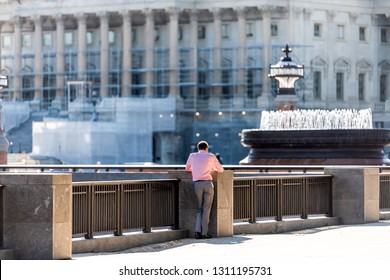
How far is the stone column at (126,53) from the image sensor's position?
145m

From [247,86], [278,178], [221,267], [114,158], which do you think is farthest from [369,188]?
[247,86]

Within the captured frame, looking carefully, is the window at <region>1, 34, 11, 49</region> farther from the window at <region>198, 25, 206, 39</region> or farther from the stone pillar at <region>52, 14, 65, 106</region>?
the window at <region>198, 25, 206, 39</region>

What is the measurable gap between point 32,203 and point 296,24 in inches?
4469

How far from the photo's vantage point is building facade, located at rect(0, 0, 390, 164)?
140m

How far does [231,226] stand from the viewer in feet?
124

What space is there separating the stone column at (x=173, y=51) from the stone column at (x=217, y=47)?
124 inches

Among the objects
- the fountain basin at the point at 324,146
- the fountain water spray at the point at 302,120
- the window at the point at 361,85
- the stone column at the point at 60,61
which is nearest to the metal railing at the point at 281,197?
the fountain basin at the point at 324,146

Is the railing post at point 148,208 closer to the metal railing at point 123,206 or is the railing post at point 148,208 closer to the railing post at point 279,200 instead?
the metal railing at point 123,206

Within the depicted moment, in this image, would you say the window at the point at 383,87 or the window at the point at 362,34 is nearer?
the window at the point at 362,34

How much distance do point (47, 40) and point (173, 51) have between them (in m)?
16.2

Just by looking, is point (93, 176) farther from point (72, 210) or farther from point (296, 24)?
point (296, 24)

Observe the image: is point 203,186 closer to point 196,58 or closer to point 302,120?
point 302,120

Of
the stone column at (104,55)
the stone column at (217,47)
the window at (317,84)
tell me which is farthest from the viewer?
the window at (317,84)

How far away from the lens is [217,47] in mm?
143750
